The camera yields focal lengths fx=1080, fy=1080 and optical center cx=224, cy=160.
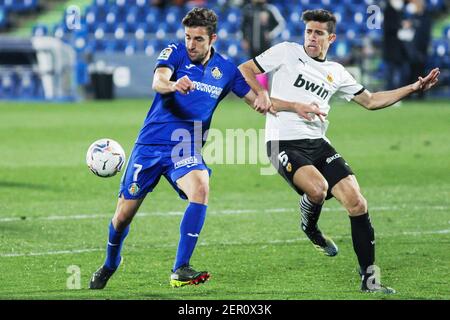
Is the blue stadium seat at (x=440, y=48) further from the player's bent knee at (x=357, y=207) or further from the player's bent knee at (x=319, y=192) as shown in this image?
the player's bent knee at (x=357, y=207)

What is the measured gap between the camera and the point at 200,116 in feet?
26.1

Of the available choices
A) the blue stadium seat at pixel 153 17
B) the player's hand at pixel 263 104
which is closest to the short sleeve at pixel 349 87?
the player's hand at pixel 263 104

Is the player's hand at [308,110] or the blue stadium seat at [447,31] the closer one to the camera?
the player's hand at [308,110]

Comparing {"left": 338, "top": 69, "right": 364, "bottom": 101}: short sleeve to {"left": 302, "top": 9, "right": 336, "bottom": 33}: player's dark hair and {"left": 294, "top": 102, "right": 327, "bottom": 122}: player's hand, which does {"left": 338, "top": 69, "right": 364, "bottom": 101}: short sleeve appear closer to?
{"left": 302, "top": 9, "right": 336, "bottom": 33}: player's dark hair

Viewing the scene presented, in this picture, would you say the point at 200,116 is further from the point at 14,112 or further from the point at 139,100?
the point at 139,100

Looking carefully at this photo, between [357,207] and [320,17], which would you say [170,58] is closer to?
[320,17]

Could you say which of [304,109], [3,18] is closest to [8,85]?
[3,18]

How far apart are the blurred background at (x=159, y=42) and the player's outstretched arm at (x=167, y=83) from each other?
1867cm

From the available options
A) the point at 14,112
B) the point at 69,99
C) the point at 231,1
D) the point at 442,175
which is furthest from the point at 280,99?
the point at 231,1

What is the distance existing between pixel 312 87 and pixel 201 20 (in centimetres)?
174

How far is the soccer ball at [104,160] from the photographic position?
822cm

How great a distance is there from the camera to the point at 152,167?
7.87 metres

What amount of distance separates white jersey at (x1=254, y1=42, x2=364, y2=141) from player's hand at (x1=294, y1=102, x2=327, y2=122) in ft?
1.54

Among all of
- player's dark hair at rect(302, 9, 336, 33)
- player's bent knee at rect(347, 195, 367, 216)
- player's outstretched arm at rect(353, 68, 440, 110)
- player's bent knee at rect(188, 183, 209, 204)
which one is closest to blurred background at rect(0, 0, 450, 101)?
player's outstretched arm at rect(353, 68, 440, 110)
